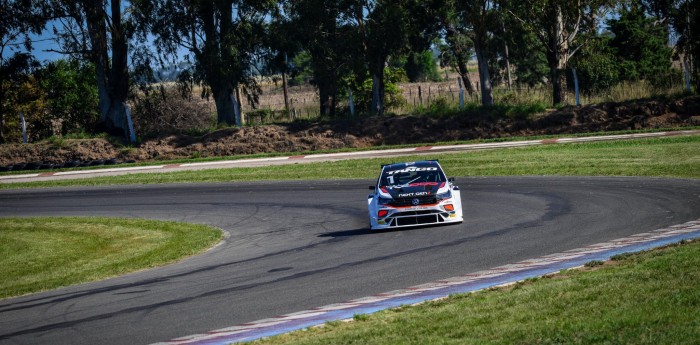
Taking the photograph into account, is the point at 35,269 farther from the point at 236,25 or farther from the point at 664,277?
the point at 236,25

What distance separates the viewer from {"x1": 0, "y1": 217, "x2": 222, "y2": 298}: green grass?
1591 cm

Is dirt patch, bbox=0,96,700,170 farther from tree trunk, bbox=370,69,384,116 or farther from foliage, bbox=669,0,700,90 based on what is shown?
foliage, bbox=669,0,700,90

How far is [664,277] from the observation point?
9.95 m

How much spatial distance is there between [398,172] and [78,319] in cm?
947

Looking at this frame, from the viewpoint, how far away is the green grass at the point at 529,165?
1030 inches

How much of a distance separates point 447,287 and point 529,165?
704 inches

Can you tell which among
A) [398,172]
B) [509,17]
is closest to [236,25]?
[509,17]

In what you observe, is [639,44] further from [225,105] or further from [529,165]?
[529,165]

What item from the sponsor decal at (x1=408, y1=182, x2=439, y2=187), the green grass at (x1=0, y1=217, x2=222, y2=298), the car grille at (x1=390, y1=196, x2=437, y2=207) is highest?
the sponsor decal at (x1=408, y1=182, x2=439, y2=187)

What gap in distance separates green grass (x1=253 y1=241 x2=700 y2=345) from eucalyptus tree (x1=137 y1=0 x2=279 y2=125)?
36505 millimetres

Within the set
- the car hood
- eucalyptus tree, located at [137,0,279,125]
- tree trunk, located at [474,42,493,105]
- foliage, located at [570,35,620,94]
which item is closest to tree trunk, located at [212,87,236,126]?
eucalyptus tree, located at [137,0,279,125]

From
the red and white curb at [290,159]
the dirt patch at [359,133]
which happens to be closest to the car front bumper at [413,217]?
the red and white curb at [290,159]

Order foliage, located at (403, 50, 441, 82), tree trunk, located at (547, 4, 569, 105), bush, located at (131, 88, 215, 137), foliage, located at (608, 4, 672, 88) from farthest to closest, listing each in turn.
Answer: foliage, located at (403, 50, 441, 82) → foliage, located at (608, 4, 672, 88) → bush, located at (131, 88, 215, 137) → tree trunk, located at (547, 4, 569, 105)

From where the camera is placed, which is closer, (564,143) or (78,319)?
(78,319)
